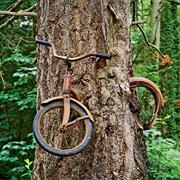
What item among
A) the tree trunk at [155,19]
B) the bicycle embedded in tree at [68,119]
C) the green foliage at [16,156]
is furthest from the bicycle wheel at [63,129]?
the tree trunk at [155,19]

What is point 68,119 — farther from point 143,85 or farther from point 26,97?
point 26,97

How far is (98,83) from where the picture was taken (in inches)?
97.3

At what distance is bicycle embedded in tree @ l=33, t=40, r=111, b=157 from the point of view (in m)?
2.16

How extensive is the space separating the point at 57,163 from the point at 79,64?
22.2 inches

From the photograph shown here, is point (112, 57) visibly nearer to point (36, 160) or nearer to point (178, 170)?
point (36, 160)

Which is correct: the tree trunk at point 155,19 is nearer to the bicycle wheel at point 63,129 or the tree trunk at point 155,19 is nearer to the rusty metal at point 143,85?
the rusty metal at point 143,85

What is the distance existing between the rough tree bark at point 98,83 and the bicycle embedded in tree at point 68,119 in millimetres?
91

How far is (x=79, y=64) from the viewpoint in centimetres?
246

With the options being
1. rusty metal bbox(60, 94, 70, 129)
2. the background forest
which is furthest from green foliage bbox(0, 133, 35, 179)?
rusty metal bbox(60, 94, 70, 129)

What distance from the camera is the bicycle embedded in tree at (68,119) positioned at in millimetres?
2164

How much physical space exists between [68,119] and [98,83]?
317 millimetres

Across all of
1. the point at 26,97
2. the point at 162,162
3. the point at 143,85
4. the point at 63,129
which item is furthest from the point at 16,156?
the point at 63,129

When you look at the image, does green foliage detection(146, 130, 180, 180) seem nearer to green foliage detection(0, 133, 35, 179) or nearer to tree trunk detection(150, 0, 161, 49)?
green foliage detection(0, 133, 35, 179)

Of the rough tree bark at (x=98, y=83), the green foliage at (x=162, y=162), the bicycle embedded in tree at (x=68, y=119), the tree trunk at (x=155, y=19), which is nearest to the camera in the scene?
the bicycle embedded in tree at (x=68, y=119)
